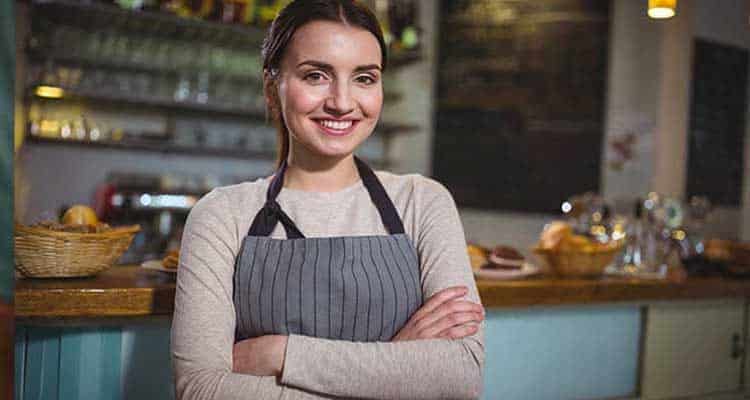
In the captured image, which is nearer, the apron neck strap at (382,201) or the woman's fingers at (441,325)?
the woman's fingers at (441,325)

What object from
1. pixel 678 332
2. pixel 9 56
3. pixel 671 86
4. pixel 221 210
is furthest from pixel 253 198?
pixel 671 86

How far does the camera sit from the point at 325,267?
1.35 metres

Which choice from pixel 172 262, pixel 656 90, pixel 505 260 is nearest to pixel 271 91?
pixel 172 262

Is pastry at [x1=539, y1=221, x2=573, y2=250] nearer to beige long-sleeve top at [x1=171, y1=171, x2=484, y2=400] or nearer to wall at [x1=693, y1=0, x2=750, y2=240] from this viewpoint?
beige long-sleeve top at [x1=171, y1=171, x2=484, y2=400]

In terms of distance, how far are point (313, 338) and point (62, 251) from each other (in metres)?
0.61

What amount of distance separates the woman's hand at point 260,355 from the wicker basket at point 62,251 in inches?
18.2

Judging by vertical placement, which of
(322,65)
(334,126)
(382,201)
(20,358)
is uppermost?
(322,65)

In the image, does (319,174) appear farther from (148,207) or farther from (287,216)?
(148,207)

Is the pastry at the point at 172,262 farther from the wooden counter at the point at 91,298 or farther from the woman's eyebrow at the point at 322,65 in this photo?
the woman's eyebrow at the point at 322,65

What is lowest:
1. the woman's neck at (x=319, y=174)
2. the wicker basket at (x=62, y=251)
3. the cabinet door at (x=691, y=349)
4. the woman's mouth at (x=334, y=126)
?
the cabinet door at (x=691, y=349)

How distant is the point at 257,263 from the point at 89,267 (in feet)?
1.52

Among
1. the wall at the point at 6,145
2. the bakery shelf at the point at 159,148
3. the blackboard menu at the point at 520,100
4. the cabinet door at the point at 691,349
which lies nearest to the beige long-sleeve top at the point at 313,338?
the wall at the point at 6,145

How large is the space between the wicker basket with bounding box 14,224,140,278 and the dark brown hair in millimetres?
477

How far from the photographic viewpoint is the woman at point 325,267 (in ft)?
4.05
